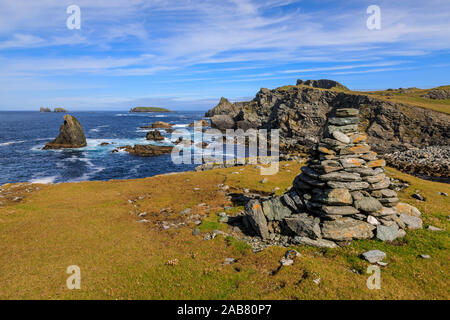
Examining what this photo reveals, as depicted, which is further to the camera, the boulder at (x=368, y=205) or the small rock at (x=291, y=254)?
the boulder at (x=368, y=205)

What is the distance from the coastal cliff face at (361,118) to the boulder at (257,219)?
67.4 metres

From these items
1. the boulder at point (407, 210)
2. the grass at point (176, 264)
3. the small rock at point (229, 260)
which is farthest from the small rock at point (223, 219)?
the boulder at point (407, 210)

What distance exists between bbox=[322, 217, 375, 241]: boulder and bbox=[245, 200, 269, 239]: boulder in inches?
164

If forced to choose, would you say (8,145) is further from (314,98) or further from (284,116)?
(314,98)

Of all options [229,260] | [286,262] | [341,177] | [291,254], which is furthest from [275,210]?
[229,260]

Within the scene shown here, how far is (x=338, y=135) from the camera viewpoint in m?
18.8

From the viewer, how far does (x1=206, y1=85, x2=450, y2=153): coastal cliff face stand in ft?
248

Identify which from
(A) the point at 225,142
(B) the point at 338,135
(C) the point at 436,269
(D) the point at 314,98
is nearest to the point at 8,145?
(A) the point at 225,142

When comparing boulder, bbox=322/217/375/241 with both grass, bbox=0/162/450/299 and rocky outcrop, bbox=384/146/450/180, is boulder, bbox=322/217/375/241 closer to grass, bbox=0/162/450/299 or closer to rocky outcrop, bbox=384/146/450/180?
grass, bbox=0/162/450/299

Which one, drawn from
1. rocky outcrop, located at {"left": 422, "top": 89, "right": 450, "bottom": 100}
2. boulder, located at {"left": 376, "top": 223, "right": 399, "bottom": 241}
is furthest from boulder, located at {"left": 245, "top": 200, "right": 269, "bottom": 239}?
rocky outcrop, located at {"left": 422, "top": 89, "right": 450, "bottom": 100}

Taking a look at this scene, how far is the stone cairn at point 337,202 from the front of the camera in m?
16.4

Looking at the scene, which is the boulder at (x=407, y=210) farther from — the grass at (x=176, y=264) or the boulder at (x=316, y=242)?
the boulder at (x=316, y=242)

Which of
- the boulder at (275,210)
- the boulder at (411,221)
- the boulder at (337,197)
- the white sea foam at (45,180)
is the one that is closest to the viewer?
the boulder at (337,197)
